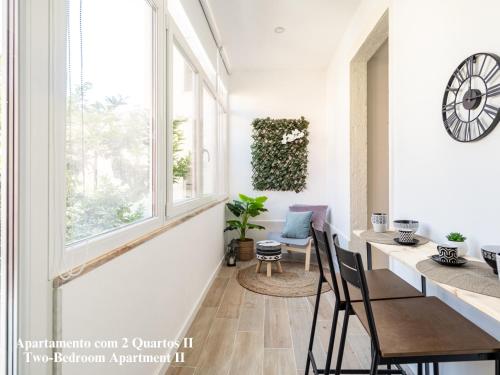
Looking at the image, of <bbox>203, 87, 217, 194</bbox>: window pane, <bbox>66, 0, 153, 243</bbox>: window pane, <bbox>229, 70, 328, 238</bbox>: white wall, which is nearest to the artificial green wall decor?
<bbox>229, 70, 328, 238</bbox>: white wall

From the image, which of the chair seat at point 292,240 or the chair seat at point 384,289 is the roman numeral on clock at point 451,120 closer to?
the chair seat at point 384,289

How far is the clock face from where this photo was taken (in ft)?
3.64

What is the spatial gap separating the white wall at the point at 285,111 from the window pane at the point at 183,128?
2.00m

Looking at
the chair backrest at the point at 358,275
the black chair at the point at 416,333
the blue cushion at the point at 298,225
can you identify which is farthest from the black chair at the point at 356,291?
the blue cushion at the point at 298,225

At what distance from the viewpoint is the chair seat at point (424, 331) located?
3.09 feet

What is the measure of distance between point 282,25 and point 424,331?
129 inches

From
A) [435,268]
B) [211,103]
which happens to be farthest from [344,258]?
[211,103]

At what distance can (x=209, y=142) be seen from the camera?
3514 mm

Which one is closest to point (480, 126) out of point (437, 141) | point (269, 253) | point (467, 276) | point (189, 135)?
point (437, 141)

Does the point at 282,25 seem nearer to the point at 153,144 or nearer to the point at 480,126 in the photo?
the point at 153,144

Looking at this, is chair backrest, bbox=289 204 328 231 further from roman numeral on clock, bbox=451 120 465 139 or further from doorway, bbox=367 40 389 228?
roman numeral on clock, bbox=451 120 465 139

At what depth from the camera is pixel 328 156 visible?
4.53 meters

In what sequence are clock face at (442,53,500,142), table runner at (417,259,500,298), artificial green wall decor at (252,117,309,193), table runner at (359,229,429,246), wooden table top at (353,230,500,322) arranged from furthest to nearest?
artificial green wall decor at (252,117,309,193) < table runner at (359,229,429,246) < clock face at (442,53,500,142) < table runner at (417,259,500,298) < wooden table top at (353,230,500,322)

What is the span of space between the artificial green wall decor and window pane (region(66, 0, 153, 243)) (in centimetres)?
294
